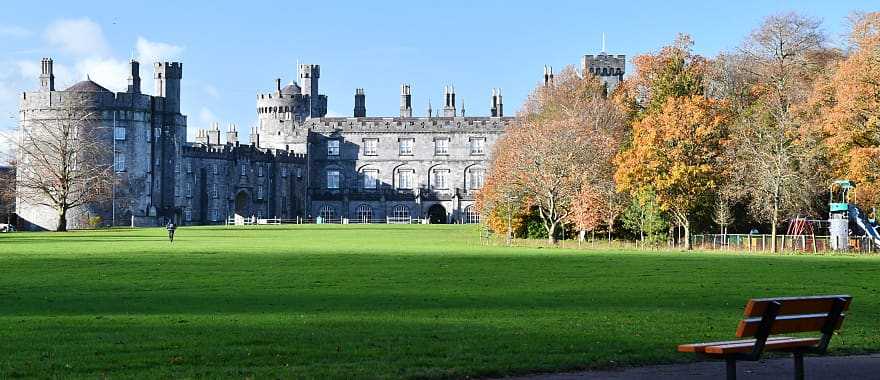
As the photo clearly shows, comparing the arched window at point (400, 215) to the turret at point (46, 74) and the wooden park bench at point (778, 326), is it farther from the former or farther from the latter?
the wooden park bench at point (778, 326)

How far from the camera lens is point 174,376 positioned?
1256cm

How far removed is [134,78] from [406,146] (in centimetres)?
3218

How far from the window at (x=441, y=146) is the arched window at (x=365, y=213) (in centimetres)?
850

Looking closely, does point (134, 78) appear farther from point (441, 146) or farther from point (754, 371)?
point (754, 371)

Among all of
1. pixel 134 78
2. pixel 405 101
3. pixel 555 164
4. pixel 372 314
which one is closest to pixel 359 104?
pixel 405 101

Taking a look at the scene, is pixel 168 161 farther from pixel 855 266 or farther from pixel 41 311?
pixel 41 311

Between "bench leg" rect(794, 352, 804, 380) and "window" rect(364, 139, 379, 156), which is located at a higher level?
"window" rect(364, 139, 379, 156)

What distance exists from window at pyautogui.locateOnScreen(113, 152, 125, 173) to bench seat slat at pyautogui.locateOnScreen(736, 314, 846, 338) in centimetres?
9025

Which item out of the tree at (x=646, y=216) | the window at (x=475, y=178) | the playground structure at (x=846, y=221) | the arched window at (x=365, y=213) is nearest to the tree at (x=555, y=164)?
the tree at (x=646, y=216)

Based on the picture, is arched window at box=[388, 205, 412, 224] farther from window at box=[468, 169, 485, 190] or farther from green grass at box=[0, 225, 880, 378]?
green grass at box=[0, 225, 880, 378]

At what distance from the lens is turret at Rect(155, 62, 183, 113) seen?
4070 inches

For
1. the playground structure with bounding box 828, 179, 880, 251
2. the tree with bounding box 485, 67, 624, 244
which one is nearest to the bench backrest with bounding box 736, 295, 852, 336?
the playground structure with bounding box 828, 179, 880, 251

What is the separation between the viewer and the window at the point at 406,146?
412 feet

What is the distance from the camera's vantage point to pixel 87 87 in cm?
9844
